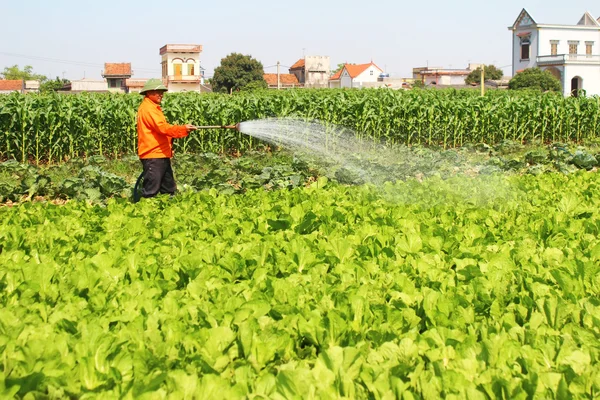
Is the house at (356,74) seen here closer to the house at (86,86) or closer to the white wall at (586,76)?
the house at (86,86)

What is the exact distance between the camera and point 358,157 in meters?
15.6

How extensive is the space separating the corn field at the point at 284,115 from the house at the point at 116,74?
286ft

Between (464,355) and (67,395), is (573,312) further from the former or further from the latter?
(67,395)

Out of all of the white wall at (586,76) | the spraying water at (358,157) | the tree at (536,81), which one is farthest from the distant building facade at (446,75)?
the spraying water at (358,157)

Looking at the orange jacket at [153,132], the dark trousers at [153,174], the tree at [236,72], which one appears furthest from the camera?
the tree at [236,72]

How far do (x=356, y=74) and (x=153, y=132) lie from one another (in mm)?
118615

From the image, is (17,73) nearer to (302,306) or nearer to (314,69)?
(314,69)

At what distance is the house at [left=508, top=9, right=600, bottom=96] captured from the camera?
264 ft

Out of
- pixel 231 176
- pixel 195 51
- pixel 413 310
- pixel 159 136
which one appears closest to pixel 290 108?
pixel 231 176

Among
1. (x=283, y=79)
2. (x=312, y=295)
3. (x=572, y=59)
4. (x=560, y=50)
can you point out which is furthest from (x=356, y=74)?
(x=312, y=295)

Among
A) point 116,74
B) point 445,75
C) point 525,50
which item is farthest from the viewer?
point 445,75

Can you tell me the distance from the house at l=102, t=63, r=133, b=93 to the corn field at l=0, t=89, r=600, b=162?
87.1 m

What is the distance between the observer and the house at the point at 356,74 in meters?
125

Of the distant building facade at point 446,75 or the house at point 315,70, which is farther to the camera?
the house at point 315,70
